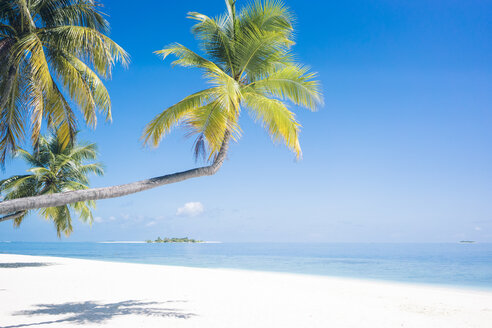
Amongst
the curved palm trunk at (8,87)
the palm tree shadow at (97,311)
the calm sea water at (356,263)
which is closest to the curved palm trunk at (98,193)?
the curved palm trunk at (8,87)

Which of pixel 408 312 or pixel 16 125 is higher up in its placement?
pixel 16 125

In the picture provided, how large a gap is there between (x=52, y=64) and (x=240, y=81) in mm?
3607

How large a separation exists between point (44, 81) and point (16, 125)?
128 centimetres

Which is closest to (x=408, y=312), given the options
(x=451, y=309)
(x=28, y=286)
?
(x=451, y=309)

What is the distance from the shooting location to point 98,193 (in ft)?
15.1

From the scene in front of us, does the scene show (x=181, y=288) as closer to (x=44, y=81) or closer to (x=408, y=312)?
(x=408, y=312)

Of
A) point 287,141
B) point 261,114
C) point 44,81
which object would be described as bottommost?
point 287,141

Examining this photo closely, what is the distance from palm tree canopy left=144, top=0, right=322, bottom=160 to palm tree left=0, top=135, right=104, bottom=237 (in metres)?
8.90

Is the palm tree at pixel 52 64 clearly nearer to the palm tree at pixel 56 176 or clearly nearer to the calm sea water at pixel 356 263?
the palm tree at pixel 56 176

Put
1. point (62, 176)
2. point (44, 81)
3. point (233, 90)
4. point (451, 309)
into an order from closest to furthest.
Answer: point (233, 90) → point (44, 81) → point (451, 309) → point (62, 176)

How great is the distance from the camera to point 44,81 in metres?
6.10

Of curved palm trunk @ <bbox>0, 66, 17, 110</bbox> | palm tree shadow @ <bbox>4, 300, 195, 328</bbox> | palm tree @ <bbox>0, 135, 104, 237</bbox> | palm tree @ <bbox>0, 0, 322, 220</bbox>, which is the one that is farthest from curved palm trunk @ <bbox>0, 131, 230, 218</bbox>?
palm tree @ <bbox>0, 135, 104, 237</bbox>

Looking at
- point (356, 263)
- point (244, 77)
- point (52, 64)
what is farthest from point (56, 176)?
point (356, 263)

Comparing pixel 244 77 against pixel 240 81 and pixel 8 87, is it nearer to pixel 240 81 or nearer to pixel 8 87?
pixel 240 81
